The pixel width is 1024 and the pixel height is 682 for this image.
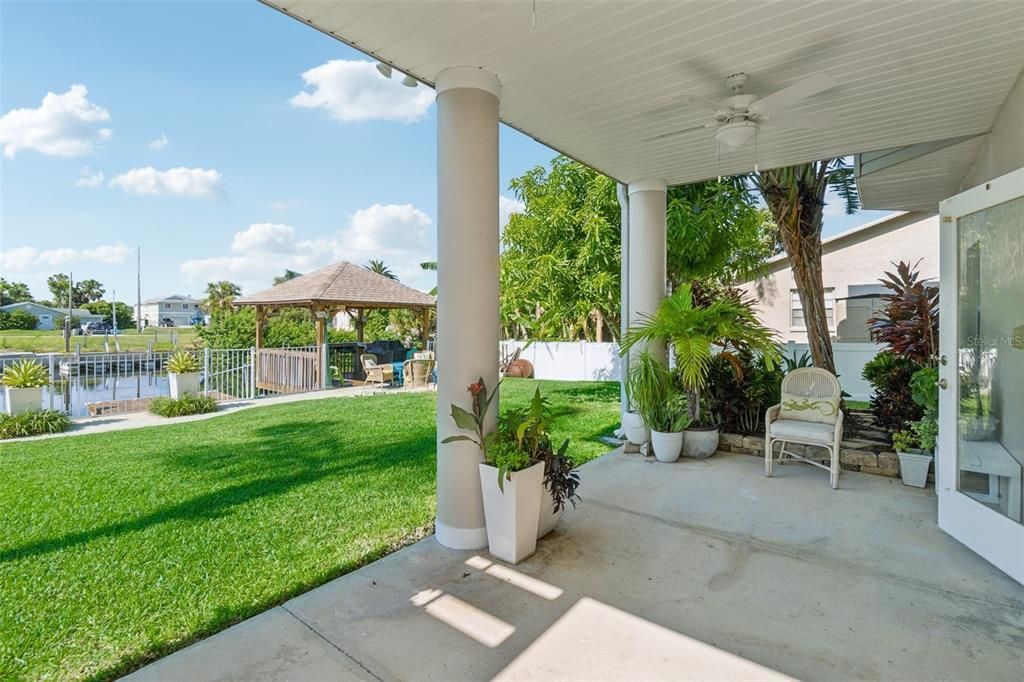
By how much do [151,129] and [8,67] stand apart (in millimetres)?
16012

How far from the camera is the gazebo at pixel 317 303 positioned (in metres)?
11.4

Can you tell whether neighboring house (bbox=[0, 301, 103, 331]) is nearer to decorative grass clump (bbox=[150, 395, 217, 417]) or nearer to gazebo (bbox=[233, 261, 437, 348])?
gazebo (bbox=[233, 261, 437, 348])

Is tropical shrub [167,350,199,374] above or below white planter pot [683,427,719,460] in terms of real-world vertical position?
above

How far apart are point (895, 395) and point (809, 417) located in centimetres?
112

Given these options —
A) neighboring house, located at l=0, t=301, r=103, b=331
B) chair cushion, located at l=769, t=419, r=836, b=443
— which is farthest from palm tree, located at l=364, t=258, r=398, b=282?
chair cushion, located at l=769, t=419, r=836, b=443

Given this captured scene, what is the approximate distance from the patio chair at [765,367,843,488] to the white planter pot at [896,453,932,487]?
1.72 ft

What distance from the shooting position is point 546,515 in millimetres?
3328

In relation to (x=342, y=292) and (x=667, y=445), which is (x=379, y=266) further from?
(x=667, y=445)

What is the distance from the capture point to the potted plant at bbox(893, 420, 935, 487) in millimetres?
4340

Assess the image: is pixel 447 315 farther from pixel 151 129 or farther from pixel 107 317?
pixel 107 317

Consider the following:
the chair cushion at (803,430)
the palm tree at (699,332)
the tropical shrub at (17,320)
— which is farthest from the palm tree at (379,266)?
the chair cushion at (803,430)

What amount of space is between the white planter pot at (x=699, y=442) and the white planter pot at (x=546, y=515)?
247 centimetres

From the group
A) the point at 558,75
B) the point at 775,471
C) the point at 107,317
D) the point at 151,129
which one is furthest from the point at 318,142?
the point at 107,317

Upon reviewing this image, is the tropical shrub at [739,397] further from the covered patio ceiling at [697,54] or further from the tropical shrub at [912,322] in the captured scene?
the covered patio ceiling at [697,54]
